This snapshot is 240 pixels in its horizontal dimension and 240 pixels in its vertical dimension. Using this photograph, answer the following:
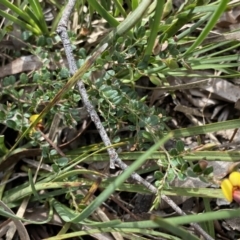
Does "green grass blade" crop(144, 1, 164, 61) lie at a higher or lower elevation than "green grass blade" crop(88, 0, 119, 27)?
lower

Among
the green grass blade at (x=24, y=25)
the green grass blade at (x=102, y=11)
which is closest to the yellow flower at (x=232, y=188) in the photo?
the green grass blade at (x=102, y=11)

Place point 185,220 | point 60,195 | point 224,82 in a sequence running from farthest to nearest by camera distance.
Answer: point 224,82 < point 60,195 < point 185,220

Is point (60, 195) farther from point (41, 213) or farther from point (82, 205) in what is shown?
point (82, 205)

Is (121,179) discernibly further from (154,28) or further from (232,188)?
(154,28)

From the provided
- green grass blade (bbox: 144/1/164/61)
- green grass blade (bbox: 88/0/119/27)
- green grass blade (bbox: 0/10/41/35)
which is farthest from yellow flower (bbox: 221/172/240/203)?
green grass blade (bbox: 0/10/41/35)

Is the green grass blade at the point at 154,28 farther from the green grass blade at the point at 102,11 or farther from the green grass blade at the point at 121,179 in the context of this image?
the green grass blade at the point at 121,179

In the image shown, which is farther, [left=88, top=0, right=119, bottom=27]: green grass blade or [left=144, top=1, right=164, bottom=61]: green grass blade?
[left=88, top=0, right=119, bottom=27]: green grass blade

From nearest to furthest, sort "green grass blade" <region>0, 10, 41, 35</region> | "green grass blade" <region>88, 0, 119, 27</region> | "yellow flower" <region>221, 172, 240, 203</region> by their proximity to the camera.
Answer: "yellow flower" <region>221, 172, 240, 203</region> → "green grass blade" <region>88, 0, 119, 27</region> → "green grass blade" <region>0, 10, 41, 35</region>

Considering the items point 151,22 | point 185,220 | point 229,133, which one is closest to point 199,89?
point 229,133

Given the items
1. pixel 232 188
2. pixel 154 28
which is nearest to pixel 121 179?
pixel 232 188

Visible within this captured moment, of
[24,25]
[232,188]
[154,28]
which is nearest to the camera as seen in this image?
[232,188]

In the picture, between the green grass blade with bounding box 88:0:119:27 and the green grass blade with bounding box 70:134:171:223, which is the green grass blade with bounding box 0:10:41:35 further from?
the green grass blade with bounding box 70:134:171:223
